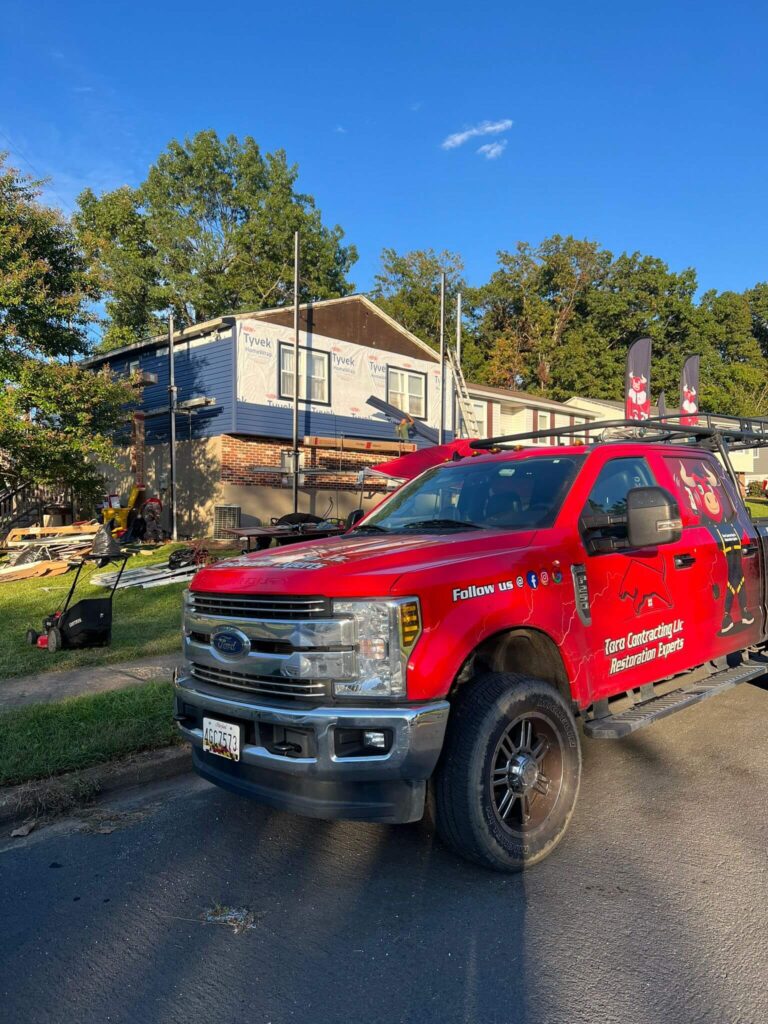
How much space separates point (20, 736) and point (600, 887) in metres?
3.74

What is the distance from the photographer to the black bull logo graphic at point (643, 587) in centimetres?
396

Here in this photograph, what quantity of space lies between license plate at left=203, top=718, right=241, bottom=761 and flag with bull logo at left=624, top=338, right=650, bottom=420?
58.3 feet

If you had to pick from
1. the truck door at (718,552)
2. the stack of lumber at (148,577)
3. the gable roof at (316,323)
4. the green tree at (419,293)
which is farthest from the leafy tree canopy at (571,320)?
the truck door at (718,552)

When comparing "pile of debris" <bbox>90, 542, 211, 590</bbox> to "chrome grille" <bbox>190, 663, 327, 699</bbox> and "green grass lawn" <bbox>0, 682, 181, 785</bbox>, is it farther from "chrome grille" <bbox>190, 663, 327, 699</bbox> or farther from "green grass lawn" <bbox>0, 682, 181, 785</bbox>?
"chrome grille" <bbox>190, 663, 327, 699</bbox>

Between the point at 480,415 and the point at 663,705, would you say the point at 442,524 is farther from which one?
the point at 480,415

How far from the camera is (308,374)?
67.8 ft

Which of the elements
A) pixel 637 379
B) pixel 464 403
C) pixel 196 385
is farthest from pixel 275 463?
pixel 637 379

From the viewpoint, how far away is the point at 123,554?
666 centimetres

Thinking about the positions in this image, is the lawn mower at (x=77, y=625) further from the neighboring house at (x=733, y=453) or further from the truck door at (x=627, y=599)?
the neighboring house at (x=733, y=453)

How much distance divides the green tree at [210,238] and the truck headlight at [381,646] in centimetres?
3821

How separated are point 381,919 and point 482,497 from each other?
2.40 meters

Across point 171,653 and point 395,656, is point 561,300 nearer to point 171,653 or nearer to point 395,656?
point 171,653

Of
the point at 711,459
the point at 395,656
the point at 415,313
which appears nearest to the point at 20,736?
the point at 395,656

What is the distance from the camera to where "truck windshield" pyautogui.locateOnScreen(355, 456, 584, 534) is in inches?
160
